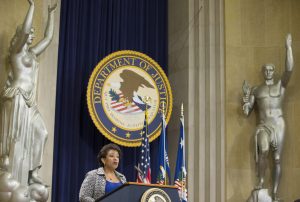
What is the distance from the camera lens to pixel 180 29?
34.0ft

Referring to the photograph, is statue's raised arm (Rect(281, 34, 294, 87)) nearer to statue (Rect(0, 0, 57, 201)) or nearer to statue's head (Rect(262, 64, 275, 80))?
statue's head (Rect(262, 64, 275, 80))

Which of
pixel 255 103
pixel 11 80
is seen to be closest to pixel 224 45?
pixel 255 103

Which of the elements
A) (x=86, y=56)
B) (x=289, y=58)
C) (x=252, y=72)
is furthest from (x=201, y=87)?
(x=86, y=56)

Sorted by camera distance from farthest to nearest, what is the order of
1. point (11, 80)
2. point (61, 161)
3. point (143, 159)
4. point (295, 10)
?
1. point (295, 10)
2. point (61, 161)
3. point (11, 80)
4. point (143, 159)

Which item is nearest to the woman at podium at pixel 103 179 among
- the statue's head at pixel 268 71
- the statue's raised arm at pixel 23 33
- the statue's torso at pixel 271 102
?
the statue's raised arm at pixel 23 33

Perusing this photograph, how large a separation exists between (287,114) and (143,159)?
2.92 metres

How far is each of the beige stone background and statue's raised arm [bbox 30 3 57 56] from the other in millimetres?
2675

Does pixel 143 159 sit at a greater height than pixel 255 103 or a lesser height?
lesser

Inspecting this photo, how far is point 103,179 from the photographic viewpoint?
675 centimetres

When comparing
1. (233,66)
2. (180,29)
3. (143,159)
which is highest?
(180,29)

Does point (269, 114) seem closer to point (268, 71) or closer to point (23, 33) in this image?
point (268, 71)

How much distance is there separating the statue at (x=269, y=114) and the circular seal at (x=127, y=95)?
1.27m

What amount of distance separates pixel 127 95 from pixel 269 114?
81.4 inches

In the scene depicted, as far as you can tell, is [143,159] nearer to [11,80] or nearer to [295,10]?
[11,80]
